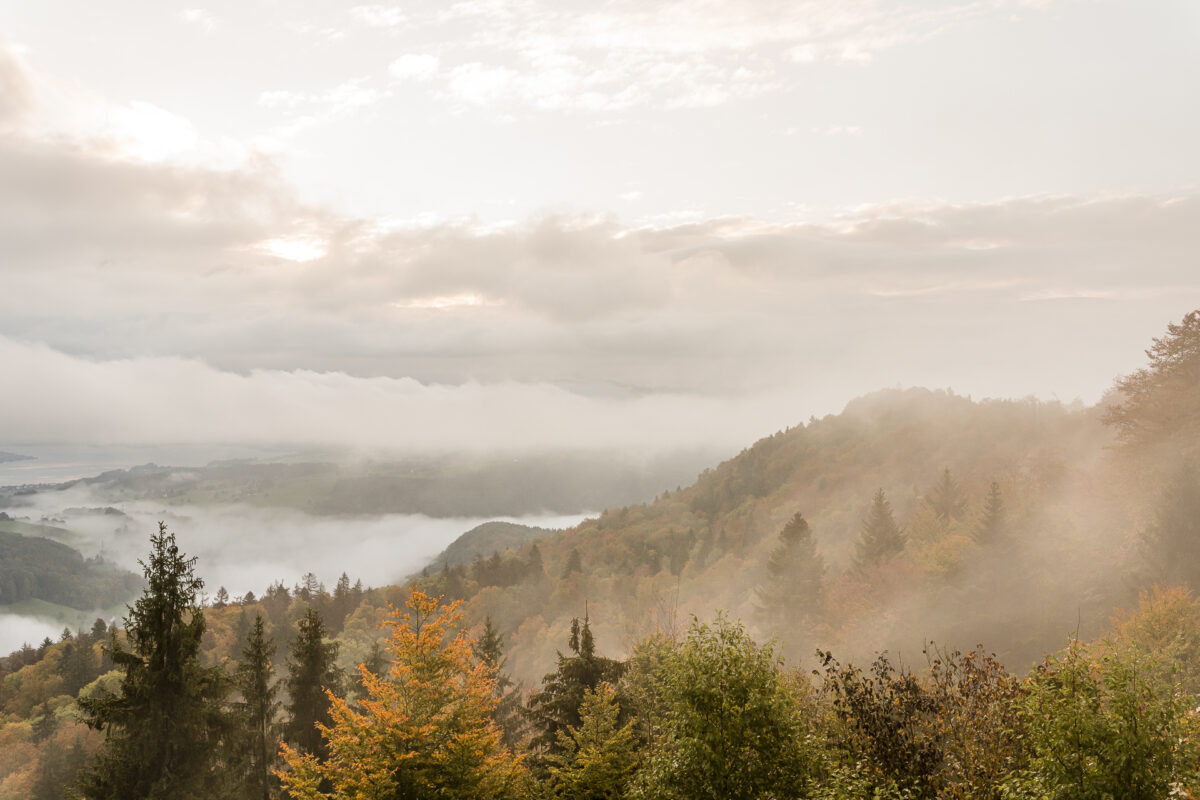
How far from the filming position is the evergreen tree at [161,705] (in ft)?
98.3

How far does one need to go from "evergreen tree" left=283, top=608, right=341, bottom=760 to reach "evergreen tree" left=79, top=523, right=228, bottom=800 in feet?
27.3

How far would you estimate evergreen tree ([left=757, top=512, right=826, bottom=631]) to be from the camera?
82.3 metres

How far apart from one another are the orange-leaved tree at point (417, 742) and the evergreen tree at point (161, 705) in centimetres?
836

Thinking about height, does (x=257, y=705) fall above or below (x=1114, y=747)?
below

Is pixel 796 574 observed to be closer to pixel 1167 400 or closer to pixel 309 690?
pixel 1167 400

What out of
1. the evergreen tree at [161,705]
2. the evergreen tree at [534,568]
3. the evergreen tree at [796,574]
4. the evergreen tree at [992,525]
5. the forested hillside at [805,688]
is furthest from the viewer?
the evergreen tree at [534,568]

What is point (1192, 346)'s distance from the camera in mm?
68062

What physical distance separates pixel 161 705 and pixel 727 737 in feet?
84.6

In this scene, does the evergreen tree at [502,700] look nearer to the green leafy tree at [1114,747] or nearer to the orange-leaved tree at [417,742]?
the orange-leaved tree at [417,742]

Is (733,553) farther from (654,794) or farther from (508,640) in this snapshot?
(654,794)

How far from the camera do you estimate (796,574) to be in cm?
8288

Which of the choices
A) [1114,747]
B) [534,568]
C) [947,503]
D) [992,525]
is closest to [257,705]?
[1114,747]

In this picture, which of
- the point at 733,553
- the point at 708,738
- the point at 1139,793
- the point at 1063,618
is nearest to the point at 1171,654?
the point at 1063,618

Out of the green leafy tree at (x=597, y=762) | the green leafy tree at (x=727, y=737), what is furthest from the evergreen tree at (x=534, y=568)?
the green leafy tree at (x=727, y=737)
